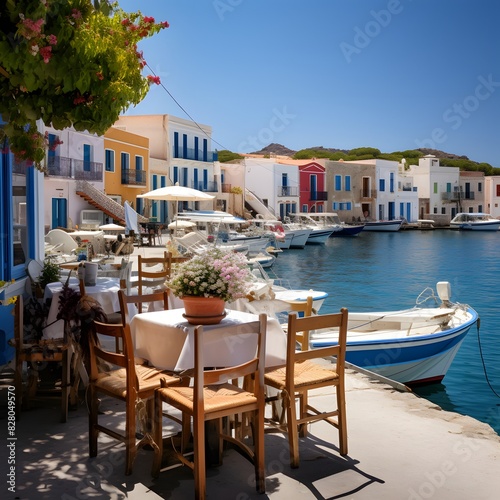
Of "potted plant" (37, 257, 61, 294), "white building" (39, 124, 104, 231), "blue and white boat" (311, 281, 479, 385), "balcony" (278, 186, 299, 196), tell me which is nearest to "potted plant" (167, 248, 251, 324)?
"potted plant" (37, 257, 61, 294)

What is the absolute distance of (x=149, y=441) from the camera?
4.17 m

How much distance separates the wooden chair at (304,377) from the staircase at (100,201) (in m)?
29.1

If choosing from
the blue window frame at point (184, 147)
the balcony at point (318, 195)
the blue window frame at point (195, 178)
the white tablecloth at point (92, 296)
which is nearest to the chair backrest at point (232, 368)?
the white tablecloth at point (92, 296)

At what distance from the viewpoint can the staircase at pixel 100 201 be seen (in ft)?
108

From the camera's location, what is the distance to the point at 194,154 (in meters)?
48.4

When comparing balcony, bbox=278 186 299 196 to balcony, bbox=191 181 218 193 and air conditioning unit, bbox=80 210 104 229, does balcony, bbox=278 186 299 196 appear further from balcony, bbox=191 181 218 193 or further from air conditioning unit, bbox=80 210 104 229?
air conditioning unit, bbox=80 210 104 229

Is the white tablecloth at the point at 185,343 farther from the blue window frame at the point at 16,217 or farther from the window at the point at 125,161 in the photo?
the window at the point at 125,161

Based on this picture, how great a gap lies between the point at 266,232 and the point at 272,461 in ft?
105

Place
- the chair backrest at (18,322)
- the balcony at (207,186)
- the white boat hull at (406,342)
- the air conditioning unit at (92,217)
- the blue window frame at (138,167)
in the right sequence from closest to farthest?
the chair backrest at (18,322) → the white boat hull at (406,342) → the air conditioning unit at (92,217) → the blue window frame at (138,167) → the balcony at (207,186)

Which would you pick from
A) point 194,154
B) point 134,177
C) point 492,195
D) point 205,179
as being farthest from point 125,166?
point 492,195

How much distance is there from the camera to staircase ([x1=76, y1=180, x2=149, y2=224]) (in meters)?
32.9

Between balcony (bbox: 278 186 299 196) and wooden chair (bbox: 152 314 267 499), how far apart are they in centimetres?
5292

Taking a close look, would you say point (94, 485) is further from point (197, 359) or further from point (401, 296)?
point (401, 296)

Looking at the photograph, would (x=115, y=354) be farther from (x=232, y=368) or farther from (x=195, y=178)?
(x=195, y=178)
